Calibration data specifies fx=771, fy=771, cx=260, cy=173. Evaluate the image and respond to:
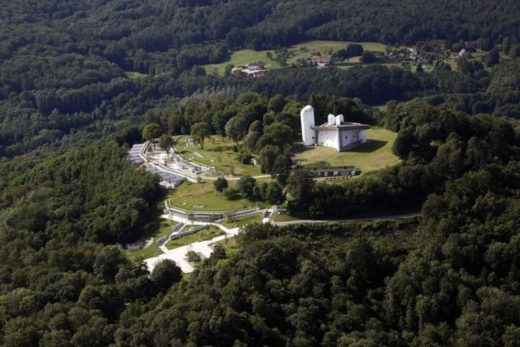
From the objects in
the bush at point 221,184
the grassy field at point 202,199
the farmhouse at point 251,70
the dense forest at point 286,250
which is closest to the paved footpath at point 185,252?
the dense forest at point 286,250

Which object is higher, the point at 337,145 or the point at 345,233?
the point at 337,145

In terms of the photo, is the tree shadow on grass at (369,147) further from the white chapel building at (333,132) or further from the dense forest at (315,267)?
the dense forest at (315,267)

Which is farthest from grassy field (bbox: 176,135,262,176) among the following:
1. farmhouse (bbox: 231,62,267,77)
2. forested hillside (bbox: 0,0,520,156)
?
farmhouse (bbox: 231,62,267,77)

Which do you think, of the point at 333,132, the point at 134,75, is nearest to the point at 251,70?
the point at 134,75

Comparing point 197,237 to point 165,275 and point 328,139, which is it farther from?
point 328,139

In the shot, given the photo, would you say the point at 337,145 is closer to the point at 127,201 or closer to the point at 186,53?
the point at 127,201

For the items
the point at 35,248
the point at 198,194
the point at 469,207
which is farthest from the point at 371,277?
the point at 35,248
